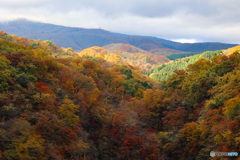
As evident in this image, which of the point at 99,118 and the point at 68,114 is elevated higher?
the point at 68,114

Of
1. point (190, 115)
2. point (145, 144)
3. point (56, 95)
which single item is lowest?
point (145, 144)

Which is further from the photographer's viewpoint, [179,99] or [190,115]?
[179,99]

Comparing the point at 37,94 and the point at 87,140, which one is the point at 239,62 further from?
the point at 37,94

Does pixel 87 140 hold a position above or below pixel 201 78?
below

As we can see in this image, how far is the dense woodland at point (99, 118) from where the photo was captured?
20.5m

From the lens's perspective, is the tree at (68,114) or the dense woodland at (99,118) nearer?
the dense woodland at (99,118)

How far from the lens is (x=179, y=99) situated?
36625mm

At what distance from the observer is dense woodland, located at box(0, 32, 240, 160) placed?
67.2 ft

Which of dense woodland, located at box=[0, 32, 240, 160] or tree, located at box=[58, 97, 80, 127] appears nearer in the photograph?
dense woodland, located at box=[0, 32, 240, 160]

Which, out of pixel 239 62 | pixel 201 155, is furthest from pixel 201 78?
pixel 201 155

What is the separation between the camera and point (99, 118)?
29.8 m

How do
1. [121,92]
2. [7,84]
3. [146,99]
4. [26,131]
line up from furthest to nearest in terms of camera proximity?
[121,92]
[146,99]
[7,84]
[26,131]

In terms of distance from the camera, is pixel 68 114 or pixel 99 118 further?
pixel 99 118

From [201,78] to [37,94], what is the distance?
2711 cm
